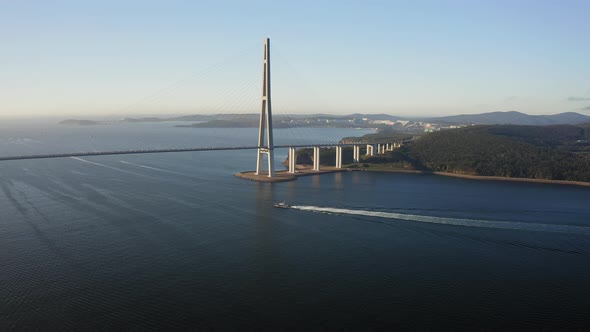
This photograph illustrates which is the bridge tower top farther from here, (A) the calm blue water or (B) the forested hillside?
(B) the forested hillside

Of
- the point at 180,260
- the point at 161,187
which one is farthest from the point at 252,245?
the point at 161,187

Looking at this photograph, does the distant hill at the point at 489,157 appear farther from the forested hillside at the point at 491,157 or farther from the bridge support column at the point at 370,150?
the bridge support column at the point at 370,150

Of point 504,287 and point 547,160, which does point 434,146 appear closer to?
point 547,160

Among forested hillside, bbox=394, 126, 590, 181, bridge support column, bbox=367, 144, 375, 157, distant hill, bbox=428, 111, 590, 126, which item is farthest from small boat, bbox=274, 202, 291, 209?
distant hill, bbox=428, 111, 590, 126

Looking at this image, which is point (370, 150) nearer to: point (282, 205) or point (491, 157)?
point (491, 157)

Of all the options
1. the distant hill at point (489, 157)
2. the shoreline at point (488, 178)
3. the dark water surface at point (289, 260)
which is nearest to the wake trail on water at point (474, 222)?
the dark water surface at point (289, 260)

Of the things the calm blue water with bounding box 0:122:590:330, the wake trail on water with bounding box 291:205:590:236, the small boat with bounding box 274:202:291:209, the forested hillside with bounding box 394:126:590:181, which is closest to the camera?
the calm blue water with bounding box 0:122:590:330
